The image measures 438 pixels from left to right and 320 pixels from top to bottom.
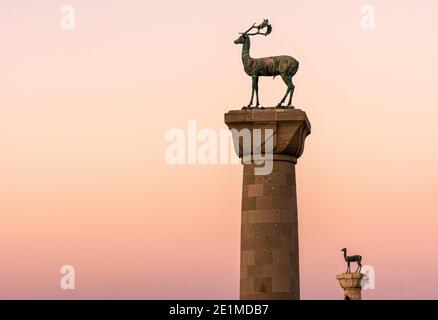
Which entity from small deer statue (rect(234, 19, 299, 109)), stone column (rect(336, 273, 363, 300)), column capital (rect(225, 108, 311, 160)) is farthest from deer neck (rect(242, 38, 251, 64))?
stone column (rect(336, 273, 363, 300))

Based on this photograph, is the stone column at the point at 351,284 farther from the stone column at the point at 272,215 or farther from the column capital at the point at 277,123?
the column capital at the point at 277,123

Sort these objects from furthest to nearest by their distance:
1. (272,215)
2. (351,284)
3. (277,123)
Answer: (351,284), (272,215), (277,123)

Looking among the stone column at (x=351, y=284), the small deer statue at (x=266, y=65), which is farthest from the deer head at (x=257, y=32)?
the stone column at (x=351, y=284)

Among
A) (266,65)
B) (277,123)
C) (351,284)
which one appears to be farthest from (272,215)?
(351,284)

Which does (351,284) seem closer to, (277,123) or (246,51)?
(246,51)

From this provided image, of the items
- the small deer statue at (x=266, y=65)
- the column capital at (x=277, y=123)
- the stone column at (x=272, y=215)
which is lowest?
the stone column at (x=272, y=215)

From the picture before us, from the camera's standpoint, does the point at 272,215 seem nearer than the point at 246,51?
Yes

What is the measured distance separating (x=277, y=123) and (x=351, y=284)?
34013 mm

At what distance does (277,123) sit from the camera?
79.3 feet

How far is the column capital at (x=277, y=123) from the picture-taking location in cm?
2414

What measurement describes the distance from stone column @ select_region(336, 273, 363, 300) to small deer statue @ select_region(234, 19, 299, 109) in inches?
1289
